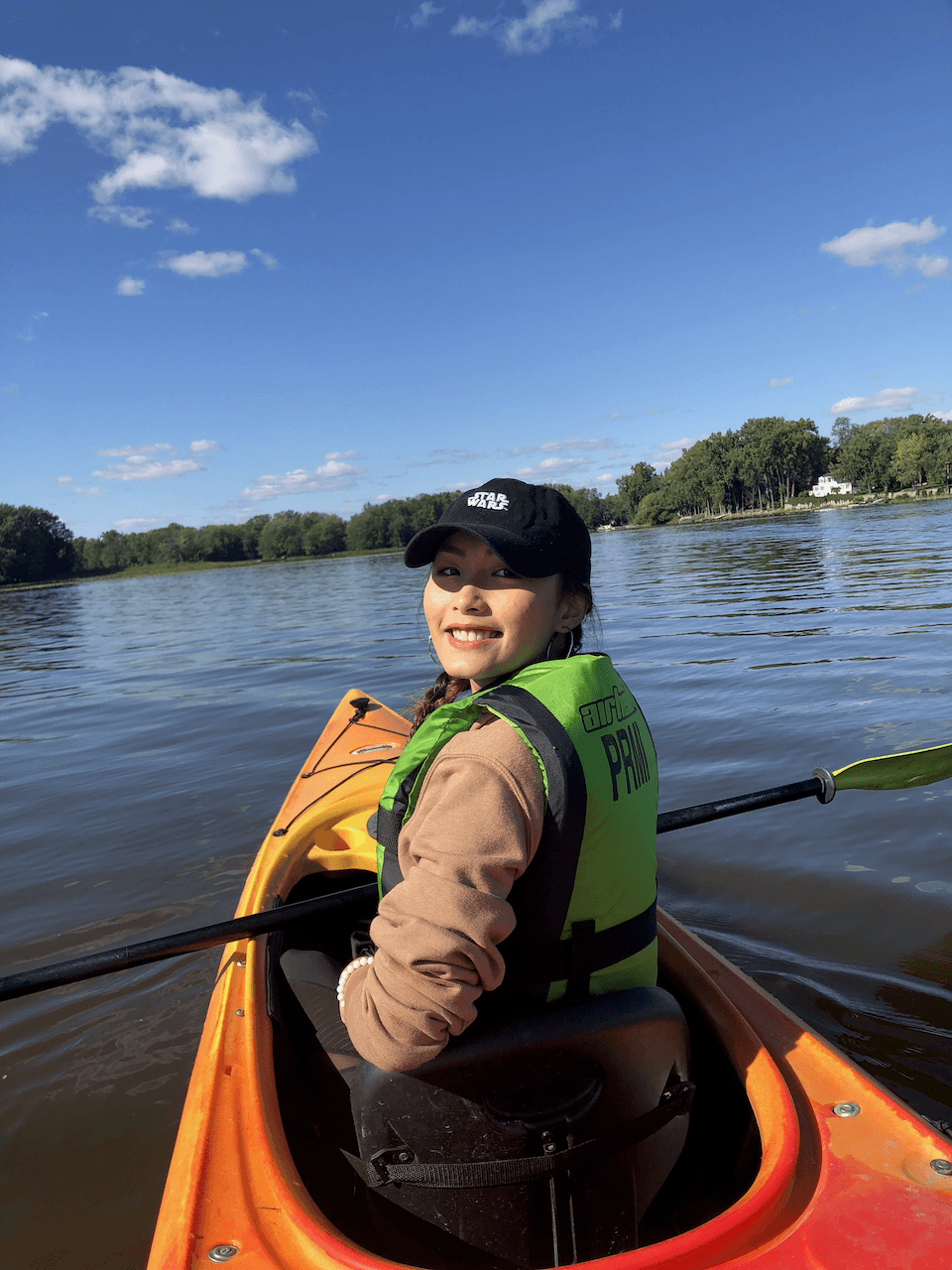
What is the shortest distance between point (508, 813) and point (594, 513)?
417ft

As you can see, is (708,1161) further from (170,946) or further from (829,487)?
(829,487)

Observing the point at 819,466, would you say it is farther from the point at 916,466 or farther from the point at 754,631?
the point at 754,631

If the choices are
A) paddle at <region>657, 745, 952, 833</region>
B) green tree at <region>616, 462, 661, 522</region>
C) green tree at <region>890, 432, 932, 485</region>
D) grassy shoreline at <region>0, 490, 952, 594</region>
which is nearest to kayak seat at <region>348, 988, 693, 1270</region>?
paddle at <region>657, 745, 952, 833</region>

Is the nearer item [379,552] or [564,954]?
[564,954]

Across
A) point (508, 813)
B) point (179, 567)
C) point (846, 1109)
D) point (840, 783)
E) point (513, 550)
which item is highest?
point (179, 567)

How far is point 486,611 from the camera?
1745mm

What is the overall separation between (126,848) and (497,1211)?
4884mm

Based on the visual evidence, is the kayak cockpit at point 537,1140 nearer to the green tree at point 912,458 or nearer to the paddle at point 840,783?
the paddle at point 840,783

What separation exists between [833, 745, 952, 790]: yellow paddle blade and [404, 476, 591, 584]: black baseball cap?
2515 millimetres

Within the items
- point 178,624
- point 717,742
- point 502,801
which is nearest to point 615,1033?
point 502,801

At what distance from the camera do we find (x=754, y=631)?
40.0 feet

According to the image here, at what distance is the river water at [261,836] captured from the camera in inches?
117

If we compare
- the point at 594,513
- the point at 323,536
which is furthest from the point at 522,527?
the point at 594,513

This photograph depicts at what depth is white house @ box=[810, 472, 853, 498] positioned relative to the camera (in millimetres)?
103312
